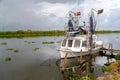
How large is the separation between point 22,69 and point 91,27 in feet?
51.8

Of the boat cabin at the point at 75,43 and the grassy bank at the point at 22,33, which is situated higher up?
the boat cabin at the point at 75,43

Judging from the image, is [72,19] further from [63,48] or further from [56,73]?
[56,73]

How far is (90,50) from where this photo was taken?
41531 millimetres

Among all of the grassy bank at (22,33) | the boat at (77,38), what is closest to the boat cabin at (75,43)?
the boat at (77,38)

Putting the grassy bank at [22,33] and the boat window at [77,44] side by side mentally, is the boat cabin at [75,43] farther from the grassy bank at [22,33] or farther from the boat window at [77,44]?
the grassy bank at [22,33]

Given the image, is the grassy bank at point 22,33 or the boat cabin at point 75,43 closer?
the boat cabin at point 75,43

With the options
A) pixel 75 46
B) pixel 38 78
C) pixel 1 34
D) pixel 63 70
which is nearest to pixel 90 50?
pixel 75 46

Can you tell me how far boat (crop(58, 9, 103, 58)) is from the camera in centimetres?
3909

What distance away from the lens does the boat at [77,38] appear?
39.1m

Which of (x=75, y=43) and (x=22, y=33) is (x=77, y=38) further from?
(x=22, y=33)

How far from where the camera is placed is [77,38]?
40.6m

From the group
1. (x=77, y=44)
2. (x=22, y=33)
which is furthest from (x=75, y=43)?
(x=22, y=33)

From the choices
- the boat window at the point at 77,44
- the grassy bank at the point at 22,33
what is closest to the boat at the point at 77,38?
the boat window at the point at 77,44

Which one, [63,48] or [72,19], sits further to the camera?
[72,19]
